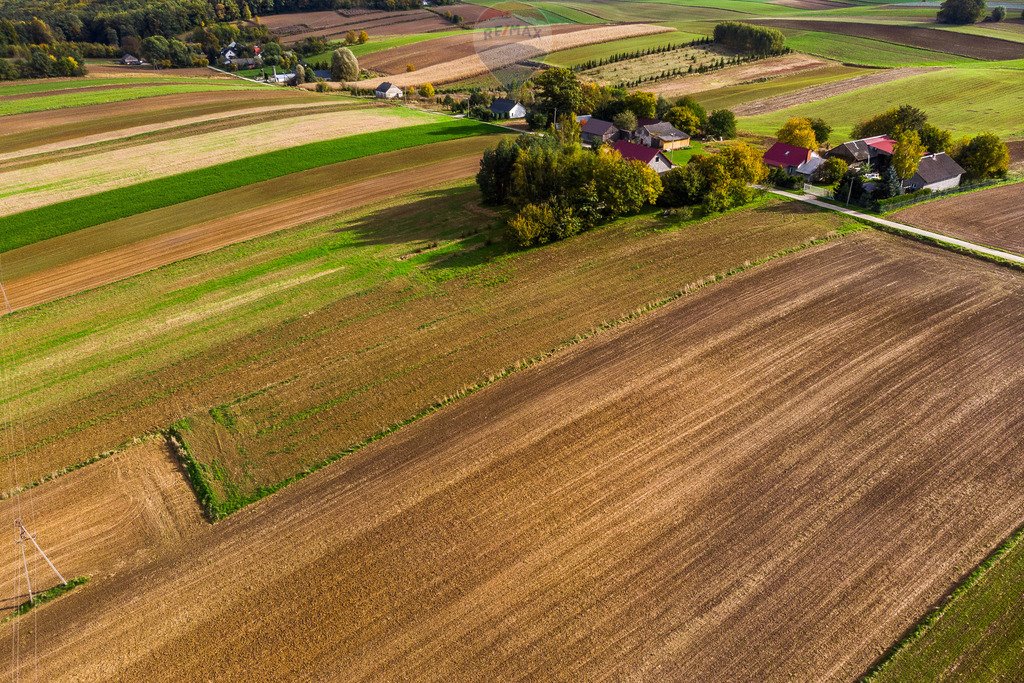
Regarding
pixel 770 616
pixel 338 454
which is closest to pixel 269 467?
pixel 338 454

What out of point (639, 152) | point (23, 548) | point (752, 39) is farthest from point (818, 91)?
point (23, 548)

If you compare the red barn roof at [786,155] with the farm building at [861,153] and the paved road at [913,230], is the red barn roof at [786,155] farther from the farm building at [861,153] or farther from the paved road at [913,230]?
the paved road at [913,230]

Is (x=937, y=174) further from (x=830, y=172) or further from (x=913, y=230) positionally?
(x=913, y=230)

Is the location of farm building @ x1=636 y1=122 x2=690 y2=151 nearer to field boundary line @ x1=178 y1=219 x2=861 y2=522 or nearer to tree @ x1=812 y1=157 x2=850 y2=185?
tree @ x1=812 y1=157 x2=850 y2=185

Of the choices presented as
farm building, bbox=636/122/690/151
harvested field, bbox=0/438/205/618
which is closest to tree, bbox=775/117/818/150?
farm building, bbox=636/122/690/151

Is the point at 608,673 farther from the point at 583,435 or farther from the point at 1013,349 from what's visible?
the point at 1013,349
